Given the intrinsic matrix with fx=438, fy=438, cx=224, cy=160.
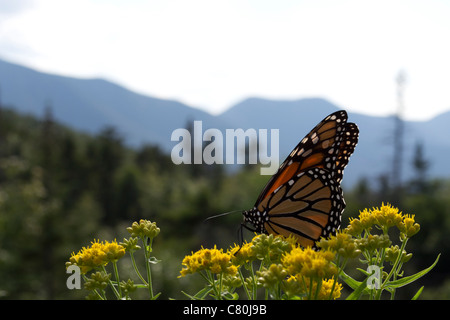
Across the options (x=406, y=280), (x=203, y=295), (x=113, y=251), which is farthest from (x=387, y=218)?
(x=113, y=251)

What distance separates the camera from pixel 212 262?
6.36ft

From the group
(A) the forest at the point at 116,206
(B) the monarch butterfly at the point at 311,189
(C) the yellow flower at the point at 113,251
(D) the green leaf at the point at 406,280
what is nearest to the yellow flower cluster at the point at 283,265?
(D) the green leaf at the point at 406,280

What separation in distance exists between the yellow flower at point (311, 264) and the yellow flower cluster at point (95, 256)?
34.4 inches

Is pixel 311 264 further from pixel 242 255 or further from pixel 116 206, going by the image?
pixel 116 206

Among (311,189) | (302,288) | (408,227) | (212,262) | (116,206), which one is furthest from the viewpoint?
(116,206)

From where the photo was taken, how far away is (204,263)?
6.43ft

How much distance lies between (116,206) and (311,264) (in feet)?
229

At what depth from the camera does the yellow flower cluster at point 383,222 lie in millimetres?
2271

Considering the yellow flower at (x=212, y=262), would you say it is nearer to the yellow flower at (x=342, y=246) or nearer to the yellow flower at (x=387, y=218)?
the yellow flower at (x=342, y=246)

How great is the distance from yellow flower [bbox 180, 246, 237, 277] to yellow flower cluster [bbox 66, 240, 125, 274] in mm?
360

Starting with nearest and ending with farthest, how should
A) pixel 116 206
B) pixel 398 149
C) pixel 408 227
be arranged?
pixel 408 227 < pixel 398 149 < pixel 116 206

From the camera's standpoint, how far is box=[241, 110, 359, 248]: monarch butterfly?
3166 mm
